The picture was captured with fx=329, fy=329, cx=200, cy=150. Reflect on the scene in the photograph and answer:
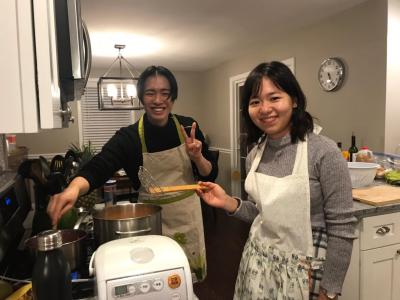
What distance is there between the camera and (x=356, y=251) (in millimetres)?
1600

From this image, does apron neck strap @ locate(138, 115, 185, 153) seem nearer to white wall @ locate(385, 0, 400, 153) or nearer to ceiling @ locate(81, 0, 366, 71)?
ceiling @ locate(81, 0, 366, 71)

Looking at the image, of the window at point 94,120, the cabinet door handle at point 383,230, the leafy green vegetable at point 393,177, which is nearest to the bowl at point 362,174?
the leafy green vegetable at point 393,177

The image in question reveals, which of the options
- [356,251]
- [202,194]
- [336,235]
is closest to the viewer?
[336,235]

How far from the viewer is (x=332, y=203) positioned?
1.03 m

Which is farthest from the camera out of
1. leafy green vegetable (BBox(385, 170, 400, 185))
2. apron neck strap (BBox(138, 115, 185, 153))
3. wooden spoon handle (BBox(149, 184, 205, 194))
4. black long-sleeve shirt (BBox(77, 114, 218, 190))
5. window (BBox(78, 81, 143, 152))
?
window (BBox(78, 81, 143, 152))

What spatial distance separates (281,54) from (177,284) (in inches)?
135

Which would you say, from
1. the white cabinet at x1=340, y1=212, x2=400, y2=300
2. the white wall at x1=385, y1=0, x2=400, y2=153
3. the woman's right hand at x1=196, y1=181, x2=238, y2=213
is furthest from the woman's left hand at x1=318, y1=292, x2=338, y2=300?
the white wall at x1=385, y1=0, x2=400, y2=153

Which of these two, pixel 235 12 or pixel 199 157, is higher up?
pixel 235 12

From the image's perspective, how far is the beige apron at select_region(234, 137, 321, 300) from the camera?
3.43ft

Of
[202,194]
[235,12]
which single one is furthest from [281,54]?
[202,194]

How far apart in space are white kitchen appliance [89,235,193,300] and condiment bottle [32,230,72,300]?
0.07 m

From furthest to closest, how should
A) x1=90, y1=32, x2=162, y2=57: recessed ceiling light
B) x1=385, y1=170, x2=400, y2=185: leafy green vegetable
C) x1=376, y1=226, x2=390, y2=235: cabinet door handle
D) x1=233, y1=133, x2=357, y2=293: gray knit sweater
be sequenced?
x1=90, y1=32, x2=162, y2=57: recessed ceiling light, x1=385, y1=170, x2=400, y2=185: leafy green vegetable, x1=376, y1=226, x2=390, y2=235: cabinet door handle, x1=233, y1=133, x2=357, y2=293: gray knit sweater

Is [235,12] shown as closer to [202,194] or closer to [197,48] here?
[197,48]

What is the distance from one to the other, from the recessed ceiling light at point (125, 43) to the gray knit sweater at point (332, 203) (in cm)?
290
